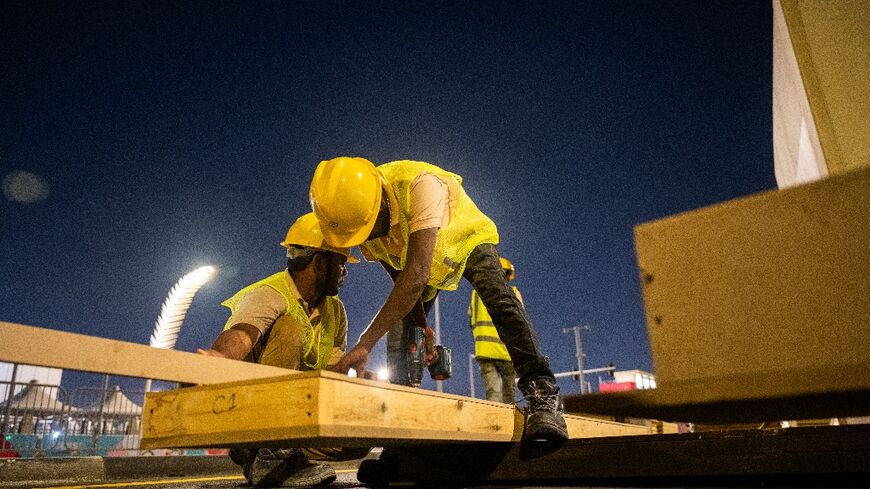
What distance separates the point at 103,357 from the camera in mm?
1849

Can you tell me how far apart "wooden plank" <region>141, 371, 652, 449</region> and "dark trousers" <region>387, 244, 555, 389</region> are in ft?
2.04

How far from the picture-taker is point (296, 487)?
3.46 metres

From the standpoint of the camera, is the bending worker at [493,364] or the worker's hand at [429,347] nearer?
the worker's hand at [429,347]

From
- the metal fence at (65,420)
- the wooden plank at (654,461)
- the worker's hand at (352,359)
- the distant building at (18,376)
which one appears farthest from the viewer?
the distant building at (18,376)

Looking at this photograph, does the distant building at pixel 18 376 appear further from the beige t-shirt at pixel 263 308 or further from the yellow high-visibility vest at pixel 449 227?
the yellow high-visibility vest at pixel 449 227

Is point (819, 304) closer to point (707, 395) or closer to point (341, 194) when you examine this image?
point (707, 395)

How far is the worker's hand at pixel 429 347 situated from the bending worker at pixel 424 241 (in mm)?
661

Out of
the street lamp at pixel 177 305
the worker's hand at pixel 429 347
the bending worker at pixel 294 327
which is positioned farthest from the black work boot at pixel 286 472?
the street lamp at pixel 177 305

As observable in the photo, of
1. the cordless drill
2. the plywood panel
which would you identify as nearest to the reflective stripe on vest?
the cordless drill

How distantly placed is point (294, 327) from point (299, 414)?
1.89 m

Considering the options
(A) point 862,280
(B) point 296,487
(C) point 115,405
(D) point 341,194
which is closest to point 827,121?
(A) point 862,280

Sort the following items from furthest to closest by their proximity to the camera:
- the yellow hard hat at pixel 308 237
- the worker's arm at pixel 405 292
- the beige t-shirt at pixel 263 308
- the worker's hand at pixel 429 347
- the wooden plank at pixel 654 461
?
the worker's hand at pixel 429 347
the yellow hard hat at pixel 308 237
the beige t-shirt at pixel 263 308
the worker's arm at pixel 405 292
the wooden plank at pixel 654 461

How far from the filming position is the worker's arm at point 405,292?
2.70 meters

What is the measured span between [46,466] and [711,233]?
21.5 feet
